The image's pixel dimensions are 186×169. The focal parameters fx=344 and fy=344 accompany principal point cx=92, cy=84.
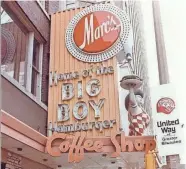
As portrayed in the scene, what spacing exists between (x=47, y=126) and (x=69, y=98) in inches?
36.6

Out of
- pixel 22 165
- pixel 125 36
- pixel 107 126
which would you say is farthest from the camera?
pixel 125 36

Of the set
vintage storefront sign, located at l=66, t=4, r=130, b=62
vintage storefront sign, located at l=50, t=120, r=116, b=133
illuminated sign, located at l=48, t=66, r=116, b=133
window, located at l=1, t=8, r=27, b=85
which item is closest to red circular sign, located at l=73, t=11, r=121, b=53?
vintage storefront sign, located at l=66, t=4, r=130, b=62

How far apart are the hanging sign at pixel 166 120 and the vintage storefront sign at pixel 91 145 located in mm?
1169

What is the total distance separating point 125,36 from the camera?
9.32 m


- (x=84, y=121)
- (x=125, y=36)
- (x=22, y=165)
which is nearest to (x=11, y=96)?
(x=22, y=165)

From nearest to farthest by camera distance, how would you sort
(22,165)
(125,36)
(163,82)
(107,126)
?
(163,82) < (22,165) < (107,126) < (125,36)

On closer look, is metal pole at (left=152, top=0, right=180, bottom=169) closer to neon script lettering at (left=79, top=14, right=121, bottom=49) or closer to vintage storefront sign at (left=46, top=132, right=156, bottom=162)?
vintage storefront sign at (left=46, top=132, right=156, bottom=162)

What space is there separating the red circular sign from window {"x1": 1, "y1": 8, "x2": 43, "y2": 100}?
1252 mm

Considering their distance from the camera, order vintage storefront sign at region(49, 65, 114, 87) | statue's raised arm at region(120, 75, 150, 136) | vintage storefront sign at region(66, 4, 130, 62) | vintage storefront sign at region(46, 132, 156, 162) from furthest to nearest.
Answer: vintage storefront sign at region(66, 4, 130, 62) → vintage storefront sign at region(49, 65, 114, 87) → statue's raised arm at region(120, 75, 150, 136) → vintage storefront sign at region(46, 132, 156, 162)

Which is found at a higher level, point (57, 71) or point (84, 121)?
point (57, 71)

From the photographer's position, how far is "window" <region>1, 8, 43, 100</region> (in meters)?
8.15

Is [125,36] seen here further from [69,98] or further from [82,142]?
[82,142]

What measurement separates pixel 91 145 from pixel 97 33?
11.9 feet

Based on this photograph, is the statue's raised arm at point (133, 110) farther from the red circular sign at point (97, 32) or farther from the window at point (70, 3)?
the window at point (70, 3)
